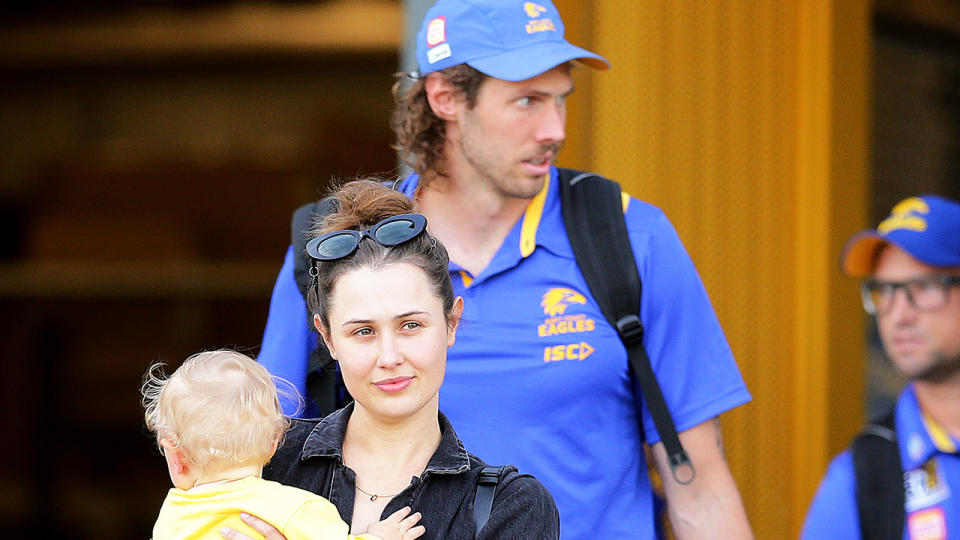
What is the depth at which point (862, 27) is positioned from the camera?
4266 mm

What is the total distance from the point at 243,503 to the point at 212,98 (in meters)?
8.82

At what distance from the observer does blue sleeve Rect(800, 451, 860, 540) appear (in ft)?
8.37

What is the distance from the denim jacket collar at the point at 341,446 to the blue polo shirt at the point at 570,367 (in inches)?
17.6

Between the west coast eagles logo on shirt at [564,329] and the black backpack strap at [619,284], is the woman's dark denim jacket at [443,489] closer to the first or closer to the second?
the west coast eagles logo on shirt at [564,329]

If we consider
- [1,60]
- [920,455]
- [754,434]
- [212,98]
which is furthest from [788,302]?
[1,60]

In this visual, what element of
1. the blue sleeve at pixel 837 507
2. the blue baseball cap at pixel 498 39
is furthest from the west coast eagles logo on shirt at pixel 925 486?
the blue baseball cap at pixel 498 39

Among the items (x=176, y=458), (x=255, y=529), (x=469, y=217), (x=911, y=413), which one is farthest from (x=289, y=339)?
(x=911, y=413)

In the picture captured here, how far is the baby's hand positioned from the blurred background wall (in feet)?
7.21

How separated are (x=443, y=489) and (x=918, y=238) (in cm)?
133

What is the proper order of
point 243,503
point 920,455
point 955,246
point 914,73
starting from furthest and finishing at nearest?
point 914,73 < point 955,246 < point 920,455 < point 243,503

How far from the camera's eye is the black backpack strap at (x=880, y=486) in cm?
251

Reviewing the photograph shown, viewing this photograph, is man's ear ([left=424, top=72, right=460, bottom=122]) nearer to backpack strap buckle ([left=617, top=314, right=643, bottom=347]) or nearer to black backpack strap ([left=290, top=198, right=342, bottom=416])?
black backpack strap ([left=290, top=198, right=342, bottom=416])

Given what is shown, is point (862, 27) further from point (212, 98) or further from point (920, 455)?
point (212, 98)

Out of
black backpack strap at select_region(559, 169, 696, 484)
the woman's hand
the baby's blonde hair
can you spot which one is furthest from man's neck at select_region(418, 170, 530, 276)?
the woman's hand
